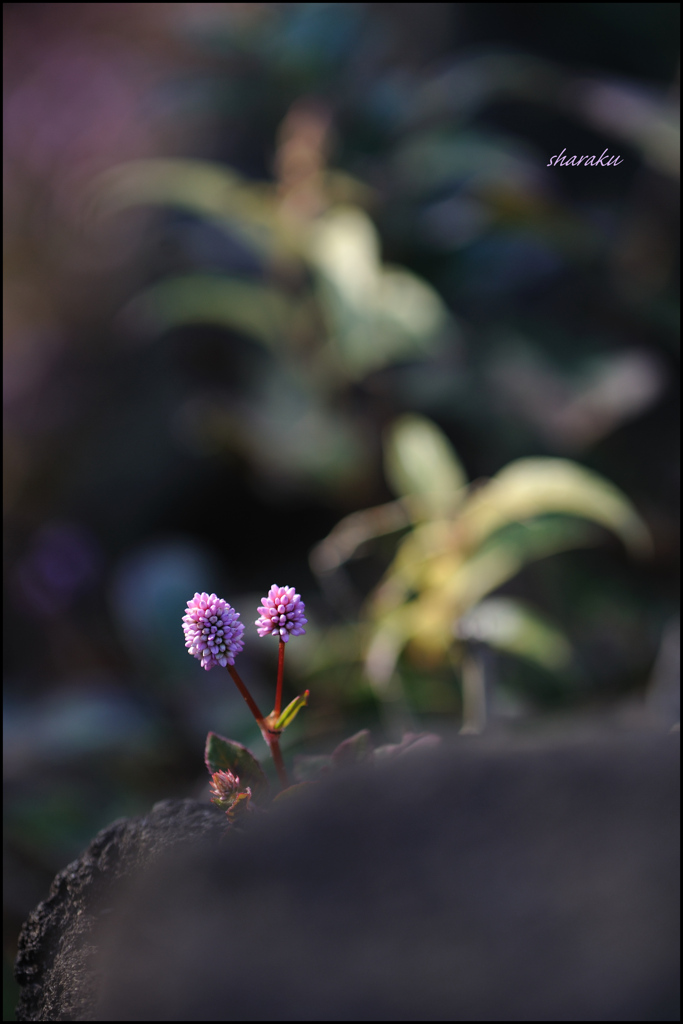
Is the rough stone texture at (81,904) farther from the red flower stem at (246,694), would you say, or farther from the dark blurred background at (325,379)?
the dark blurred background at (325,379)

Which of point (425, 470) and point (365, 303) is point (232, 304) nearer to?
point (365, 303)

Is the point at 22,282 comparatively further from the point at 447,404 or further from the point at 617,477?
the point at 617,477

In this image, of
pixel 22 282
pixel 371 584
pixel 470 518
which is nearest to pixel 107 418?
pixel 22 282

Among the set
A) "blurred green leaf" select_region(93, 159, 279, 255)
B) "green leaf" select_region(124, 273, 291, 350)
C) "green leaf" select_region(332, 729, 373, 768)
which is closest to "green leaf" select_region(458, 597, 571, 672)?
"green leaf" select_region(332, 729, 373, 768)

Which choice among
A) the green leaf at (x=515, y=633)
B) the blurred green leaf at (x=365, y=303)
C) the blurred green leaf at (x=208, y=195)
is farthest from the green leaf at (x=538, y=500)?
the blurred green leaf at (x=208, y=195)

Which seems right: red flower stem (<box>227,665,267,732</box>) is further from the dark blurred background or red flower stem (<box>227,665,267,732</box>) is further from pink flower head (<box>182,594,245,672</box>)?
the dark blurred background

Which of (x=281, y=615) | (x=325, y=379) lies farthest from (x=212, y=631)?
(x=325, y=379)
